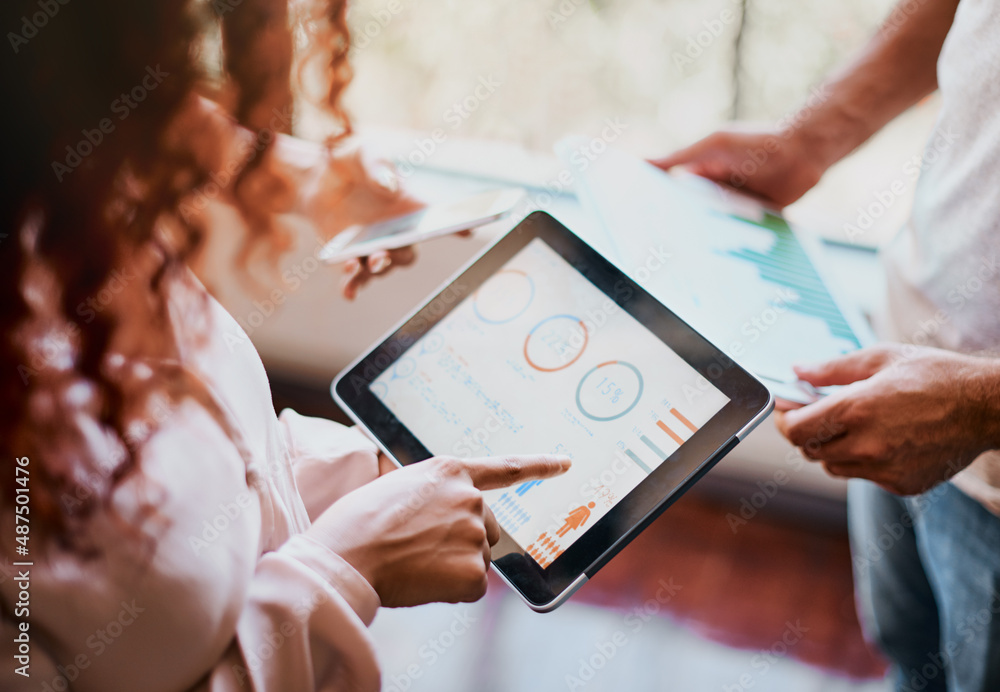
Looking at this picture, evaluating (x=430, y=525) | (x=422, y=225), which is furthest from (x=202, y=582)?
(x=422, y=225)

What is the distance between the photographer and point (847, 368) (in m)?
0.71

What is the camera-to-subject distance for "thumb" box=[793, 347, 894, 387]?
71 cm

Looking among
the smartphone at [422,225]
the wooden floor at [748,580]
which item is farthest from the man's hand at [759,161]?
the wooden floor at [748,580]

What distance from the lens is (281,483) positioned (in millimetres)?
635

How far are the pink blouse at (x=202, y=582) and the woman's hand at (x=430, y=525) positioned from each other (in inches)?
1.2

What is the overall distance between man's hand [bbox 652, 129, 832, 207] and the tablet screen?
369 millimetres

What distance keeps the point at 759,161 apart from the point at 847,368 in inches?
14.5

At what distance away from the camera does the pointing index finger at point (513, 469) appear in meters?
0.59

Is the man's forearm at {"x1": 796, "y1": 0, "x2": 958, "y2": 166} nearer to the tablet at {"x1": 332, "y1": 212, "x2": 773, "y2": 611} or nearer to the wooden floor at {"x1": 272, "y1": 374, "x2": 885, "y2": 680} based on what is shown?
the tablet at {"x1": 332, "y1": 212, "x2": 773, "y2": 611}

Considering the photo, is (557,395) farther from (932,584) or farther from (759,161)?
(932,584)

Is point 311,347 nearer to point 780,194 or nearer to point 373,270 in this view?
point 373,270

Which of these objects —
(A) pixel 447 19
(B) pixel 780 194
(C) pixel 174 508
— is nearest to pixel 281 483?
(C) pixel 174 508

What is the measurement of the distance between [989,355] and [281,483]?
2.74 ft

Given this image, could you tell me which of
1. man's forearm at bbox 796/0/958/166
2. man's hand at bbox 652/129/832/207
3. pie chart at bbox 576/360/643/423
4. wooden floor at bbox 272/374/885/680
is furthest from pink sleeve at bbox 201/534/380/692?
wooden floor at bbox 272/374/885/680
